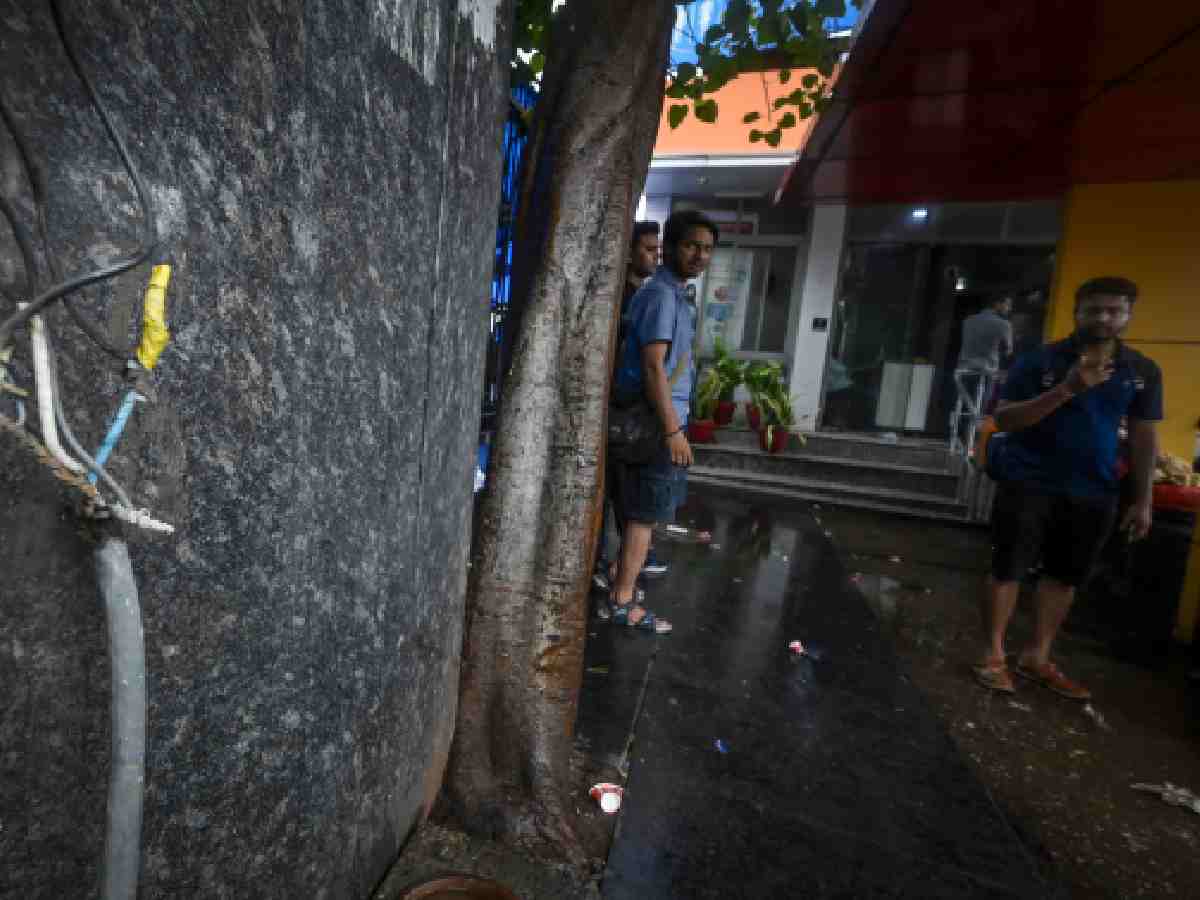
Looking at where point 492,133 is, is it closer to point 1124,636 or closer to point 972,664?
point 972,664

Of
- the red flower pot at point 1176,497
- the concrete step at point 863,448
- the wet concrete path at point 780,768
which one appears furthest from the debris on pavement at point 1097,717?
the concrete step at point 863,448

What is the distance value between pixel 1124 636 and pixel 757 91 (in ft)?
26.8

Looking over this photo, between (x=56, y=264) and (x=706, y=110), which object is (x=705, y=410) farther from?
(x=56, y=264)

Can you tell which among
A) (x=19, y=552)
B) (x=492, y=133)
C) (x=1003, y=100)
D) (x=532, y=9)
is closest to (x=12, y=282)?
(x=19, y=552)

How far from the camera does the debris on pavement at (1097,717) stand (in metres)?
3.19

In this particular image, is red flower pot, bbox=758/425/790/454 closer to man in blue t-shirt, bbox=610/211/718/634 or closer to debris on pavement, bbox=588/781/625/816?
man in blue t-shirt, bbox=610/211/718/634

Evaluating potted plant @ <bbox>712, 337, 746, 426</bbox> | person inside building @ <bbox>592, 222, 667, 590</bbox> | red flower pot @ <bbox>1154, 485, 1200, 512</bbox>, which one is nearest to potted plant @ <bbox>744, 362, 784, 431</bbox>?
potted plant @ <bbox>712, 337, 746, 426</bbox>

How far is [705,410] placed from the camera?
9.57 m

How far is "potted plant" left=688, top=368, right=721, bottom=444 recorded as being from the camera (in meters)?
9.19

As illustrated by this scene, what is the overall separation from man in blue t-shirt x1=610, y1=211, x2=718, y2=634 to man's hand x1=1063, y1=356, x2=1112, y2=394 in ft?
6.13

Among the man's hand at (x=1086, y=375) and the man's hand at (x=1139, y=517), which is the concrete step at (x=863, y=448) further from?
the man's hand at (x=1086, y=375)

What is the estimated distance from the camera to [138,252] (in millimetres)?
750

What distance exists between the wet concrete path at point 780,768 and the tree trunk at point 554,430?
1.62 ft

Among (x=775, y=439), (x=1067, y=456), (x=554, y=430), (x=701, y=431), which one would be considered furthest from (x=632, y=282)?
(x=775, y=439)
